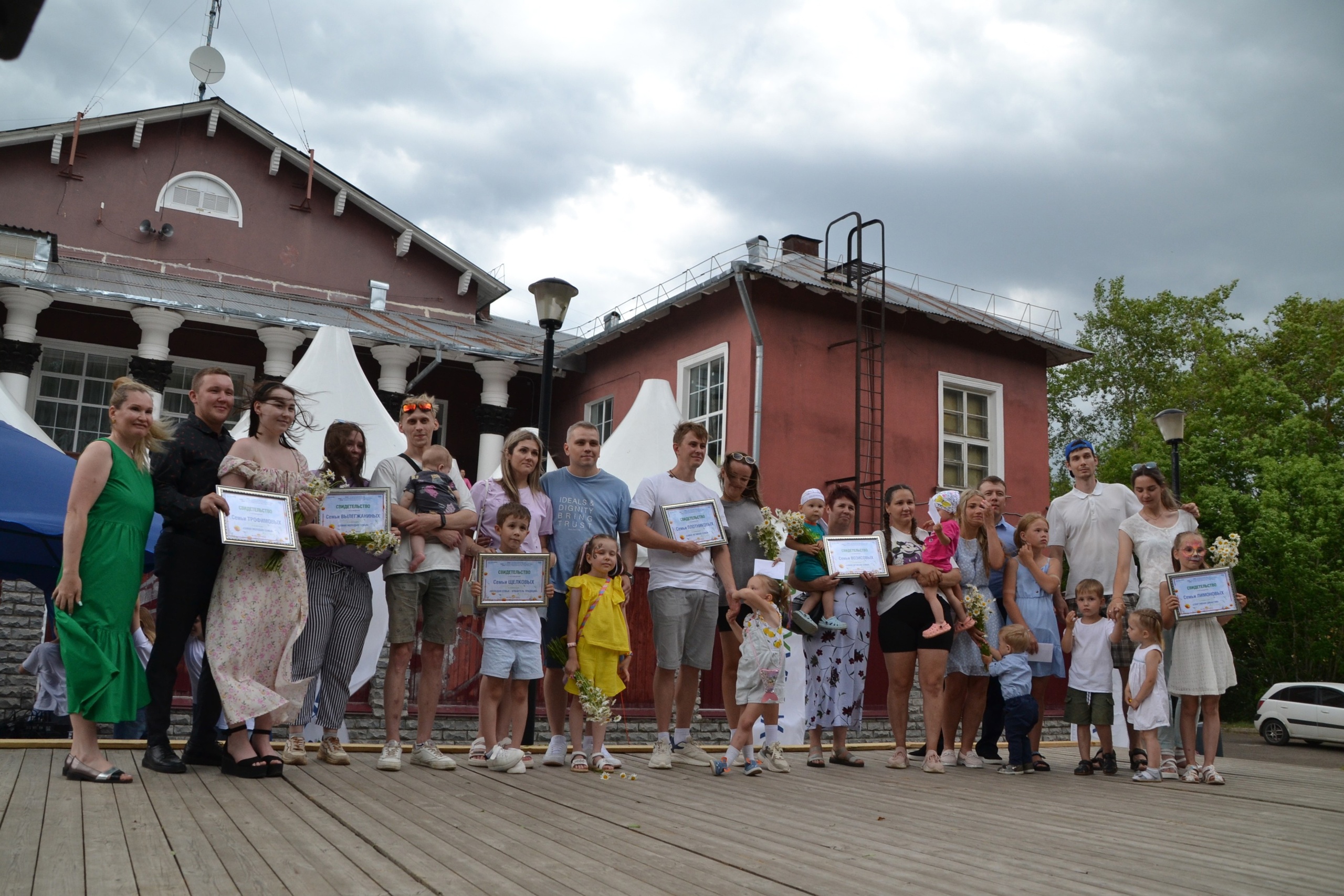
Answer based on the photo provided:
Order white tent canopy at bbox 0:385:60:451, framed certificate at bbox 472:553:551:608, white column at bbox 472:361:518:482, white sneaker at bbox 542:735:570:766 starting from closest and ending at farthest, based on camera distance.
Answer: framed certificate at bbox 472:553:551:608 < white sneaker at bbox 542:735:570:766 < white tent canopy at bbox 0:385:60:451 < white column at bbox 472:361:518:482

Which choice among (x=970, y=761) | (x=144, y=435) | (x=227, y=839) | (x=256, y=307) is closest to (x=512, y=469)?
(x=144, y=435)

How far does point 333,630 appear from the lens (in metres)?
5.48

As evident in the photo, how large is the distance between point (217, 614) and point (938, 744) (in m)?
4.51

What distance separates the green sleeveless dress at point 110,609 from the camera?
179 inches

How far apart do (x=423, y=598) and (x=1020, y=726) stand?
3969mm

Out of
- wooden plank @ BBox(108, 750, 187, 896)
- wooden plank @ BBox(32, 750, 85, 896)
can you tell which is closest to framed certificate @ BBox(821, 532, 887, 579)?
wooden plank @ BBox(108, 750, 187, 896)

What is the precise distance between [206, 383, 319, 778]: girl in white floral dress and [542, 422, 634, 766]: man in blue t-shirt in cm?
151

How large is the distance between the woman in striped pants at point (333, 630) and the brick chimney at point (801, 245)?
17.2m

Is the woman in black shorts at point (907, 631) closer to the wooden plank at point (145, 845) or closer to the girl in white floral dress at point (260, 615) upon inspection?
the girl in white floral dress at point (260, 615)

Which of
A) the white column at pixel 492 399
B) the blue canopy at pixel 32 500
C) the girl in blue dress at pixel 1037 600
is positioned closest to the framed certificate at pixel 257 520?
the blue canopy at pixel 32 500

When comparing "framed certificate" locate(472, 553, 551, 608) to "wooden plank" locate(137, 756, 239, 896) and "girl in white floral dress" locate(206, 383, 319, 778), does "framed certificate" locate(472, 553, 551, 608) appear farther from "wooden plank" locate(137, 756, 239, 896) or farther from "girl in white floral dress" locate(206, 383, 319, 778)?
"wooden plank" locate(137, 756, 239, 896)

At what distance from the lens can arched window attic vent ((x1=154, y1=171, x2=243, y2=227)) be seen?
19828mm

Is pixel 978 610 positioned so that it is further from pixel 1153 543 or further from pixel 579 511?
pixel 579 511

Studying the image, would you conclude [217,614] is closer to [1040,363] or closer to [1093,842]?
[1093,842]
